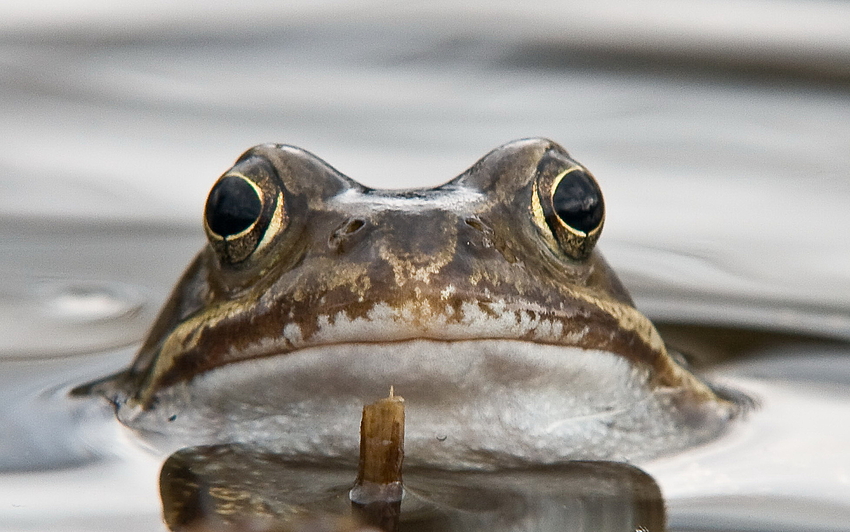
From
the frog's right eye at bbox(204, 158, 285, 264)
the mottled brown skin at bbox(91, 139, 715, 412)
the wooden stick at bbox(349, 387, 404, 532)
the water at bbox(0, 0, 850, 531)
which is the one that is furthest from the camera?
the water at bbox(0, 0, 850, 531)

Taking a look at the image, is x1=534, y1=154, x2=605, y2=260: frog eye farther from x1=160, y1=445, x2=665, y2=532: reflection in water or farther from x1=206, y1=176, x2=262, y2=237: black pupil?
x1=206, y1=176, x2=262, y2=237: black pupil

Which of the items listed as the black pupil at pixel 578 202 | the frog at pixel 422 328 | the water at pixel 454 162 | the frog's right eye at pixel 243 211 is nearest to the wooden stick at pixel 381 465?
the frog at pixel 422 328

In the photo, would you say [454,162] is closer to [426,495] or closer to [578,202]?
[578,202]

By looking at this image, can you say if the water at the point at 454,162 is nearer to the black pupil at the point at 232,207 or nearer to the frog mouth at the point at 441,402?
the frog mouth at the point at 441,402

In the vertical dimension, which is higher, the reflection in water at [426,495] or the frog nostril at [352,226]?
Result: the frog nostril at [352,226]

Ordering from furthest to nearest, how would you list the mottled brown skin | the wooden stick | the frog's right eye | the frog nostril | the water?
1. the water
2. the frog's right eye
3. the frog nostril
4. the mottled brown skin
5. the wooden stick

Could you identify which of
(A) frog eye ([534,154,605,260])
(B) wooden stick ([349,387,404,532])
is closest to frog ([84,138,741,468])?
(A) frog eye ([534,154,605,260])

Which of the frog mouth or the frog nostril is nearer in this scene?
the frog mouth
